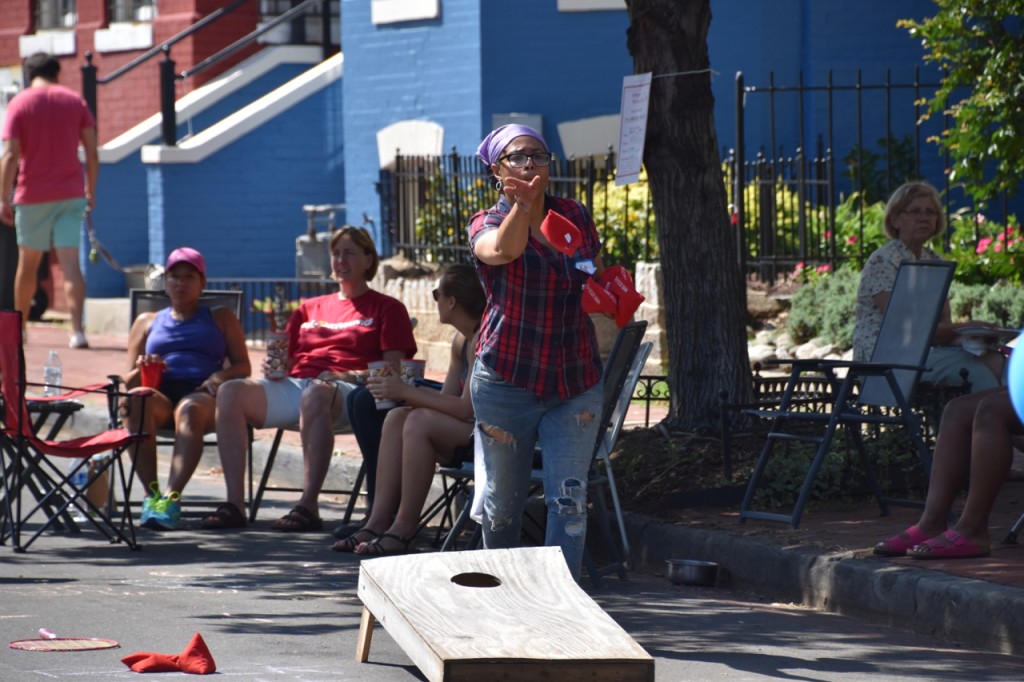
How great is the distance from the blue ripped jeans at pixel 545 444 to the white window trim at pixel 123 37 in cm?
1586

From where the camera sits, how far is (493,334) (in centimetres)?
557

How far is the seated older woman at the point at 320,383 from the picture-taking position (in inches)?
328

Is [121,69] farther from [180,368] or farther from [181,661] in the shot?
[181,661]

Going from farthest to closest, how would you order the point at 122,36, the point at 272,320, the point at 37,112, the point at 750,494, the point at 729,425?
1. the point at 122,36
2. the point at 37,112
3. the point at 272,320
4. the point at 729,425
5. the point at 750,494

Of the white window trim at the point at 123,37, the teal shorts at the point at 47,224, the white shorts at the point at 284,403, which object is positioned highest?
the white window trim at the point at 123,37

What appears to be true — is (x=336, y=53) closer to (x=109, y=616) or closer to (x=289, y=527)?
(x=289, y=527)

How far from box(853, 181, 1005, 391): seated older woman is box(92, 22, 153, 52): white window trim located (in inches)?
543

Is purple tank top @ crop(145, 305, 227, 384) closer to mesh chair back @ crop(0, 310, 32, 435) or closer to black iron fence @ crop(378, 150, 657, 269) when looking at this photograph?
mesh chair back @ crop(0, 310, 32, 435)

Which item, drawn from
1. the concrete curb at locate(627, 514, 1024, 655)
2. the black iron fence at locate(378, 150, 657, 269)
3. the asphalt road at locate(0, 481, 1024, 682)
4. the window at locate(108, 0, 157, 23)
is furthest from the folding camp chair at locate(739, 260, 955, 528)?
the window at locate(108, 0, 157, 23)

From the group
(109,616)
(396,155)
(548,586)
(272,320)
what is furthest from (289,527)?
(396,155)

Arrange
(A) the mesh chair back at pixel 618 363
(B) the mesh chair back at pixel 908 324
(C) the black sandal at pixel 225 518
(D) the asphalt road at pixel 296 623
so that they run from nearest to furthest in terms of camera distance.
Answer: (D) the asphalt road at pixel 296 623 < (A) the mesh chair back at pixel 618 363 < (B) the mesh chair back at pixel 908 324 < (C) the black sandal at pixel 225 518

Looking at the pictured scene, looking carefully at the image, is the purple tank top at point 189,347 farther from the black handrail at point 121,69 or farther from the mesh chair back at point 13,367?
the black handrail at point 121,69

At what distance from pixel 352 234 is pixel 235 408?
1024 mm

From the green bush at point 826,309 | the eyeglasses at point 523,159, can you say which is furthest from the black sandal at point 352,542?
the green bush at point 826,309
